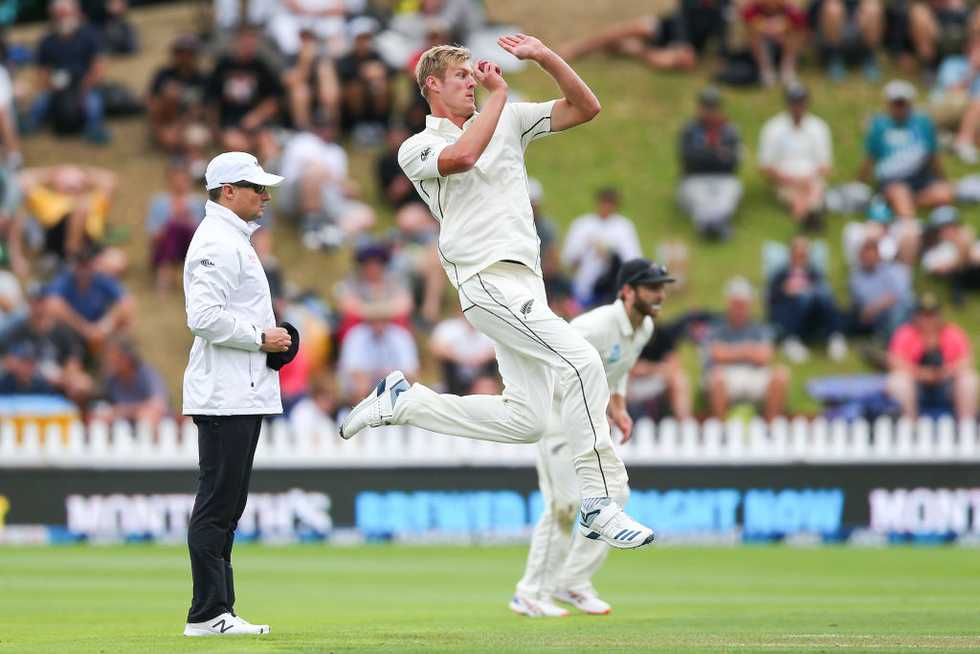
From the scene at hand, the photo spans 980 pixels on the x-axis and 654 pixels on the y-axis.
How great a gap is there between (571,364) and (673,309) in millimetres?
13458

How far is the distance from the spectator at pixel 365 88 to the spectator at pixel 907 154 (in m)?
6.39

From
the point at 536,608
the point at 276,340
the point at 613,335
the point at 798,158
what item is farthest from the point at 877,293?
the point at 276,340

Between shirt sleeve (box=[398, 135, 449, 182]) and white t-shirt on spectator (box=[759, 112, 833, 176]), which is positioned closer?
shirt sleeve (box=[398, 135, 449, 182])

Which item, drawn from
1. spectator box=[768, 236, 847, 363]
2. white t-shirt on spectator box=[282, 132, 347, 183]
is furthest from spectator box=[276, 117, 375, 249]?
spectator box=[768, 236, 847, 363]

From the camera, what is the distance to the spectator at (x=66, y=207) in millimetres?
Answer: 21984

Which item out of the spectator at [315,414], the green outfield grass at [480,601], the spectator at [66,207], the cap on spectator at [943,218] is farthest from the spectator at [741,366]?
the spectator at [66,207]

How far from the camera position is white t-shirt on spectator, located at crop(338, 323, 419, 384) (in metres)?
19.7

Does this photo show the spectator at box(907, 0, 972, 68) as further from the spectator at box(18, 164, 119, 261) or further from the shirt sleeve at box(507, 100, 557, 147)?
the shirt sleeve at box(507, 100, 557, 147)

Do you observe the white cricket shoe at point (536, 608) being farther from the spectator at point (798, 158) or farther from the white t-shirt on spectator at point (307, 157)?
the spectator at point (798, 158)

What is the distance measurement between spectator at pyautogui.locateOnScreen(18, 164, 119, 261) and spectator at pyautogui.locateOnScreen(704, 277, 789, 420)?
7.46 m

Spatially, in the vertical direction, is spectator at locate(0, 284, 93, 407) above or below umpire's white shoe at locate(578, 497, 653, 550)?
above

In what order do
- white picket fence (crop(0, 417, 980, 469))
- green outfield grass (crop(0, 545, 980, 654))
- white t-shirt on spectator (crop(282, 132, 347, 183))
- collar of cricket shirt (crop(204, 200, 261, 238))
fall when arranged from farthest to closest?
white t-shirt on spectator (crop(282, 132, 347, 183)) → white picket fence (crop(0, 417, 980, 469)) → collar of cricket shirt (crop(204, 200, 261, 238)) → green outfield grass (crop(0, 545, 980, 654))

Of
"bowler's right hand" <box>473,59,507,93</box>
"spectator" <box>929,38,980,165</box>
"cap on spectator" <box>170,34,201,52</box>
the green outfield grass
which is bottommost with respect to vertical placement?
the green outfield grass

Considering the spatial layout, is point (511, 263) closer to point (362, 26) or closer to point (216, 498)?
point (216, 498)
